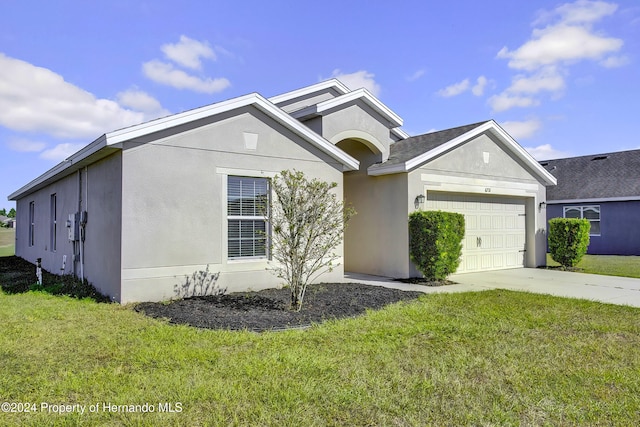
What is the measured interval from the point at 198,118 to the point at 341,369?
5747mm

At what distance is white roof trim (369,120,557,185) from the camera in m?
10.6

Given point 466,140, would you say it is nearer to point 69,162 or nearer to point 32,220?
point 69,162

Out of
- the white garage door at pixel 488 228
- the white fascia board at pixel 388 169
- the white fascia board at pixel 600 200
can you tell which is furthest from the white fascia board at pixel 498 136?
the white fascia board at pixel 600 200

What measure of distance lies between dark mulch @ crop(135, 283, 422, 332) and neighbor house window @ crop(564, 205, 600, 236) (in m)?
16.2

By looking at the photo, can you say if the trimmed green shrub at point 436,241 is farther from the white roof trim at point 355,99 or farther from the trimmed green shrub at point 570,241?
the trimmed green shrub at point 570,241

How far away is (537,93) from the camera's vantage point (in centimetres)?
1362

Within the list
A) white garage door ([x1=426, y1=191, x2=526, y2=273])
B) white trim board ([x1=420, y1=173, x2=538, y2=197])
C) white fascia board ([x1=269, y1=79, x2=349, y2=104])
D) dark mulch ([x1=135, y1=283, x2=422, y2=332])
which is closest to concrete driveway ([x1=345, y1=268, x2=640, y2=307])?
white garage door ([x1=426, y1=191, x2=526, y2=273])

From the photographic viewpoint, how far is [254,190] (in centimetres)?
885

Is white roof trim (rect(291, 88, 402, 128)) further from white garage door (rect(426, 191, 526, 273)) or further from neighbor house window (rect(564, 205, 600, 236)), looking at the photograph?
neighbor house window (rect(564, 205, 600, 236))

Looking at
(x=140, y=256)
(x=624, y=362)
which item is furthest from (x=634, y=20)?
(x=140, y=256)

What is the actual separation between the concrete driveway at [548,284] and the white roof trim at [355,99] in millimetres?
4706

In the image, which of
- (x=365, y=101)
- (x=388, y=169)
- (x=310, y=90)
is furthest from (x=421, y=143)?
(x=310, y=90)

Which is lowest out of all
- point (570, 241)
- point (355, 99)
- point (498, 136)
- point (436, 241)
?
point (570, 241)

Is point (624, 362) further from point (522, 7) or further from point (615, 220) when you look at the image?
point (615, 220)
